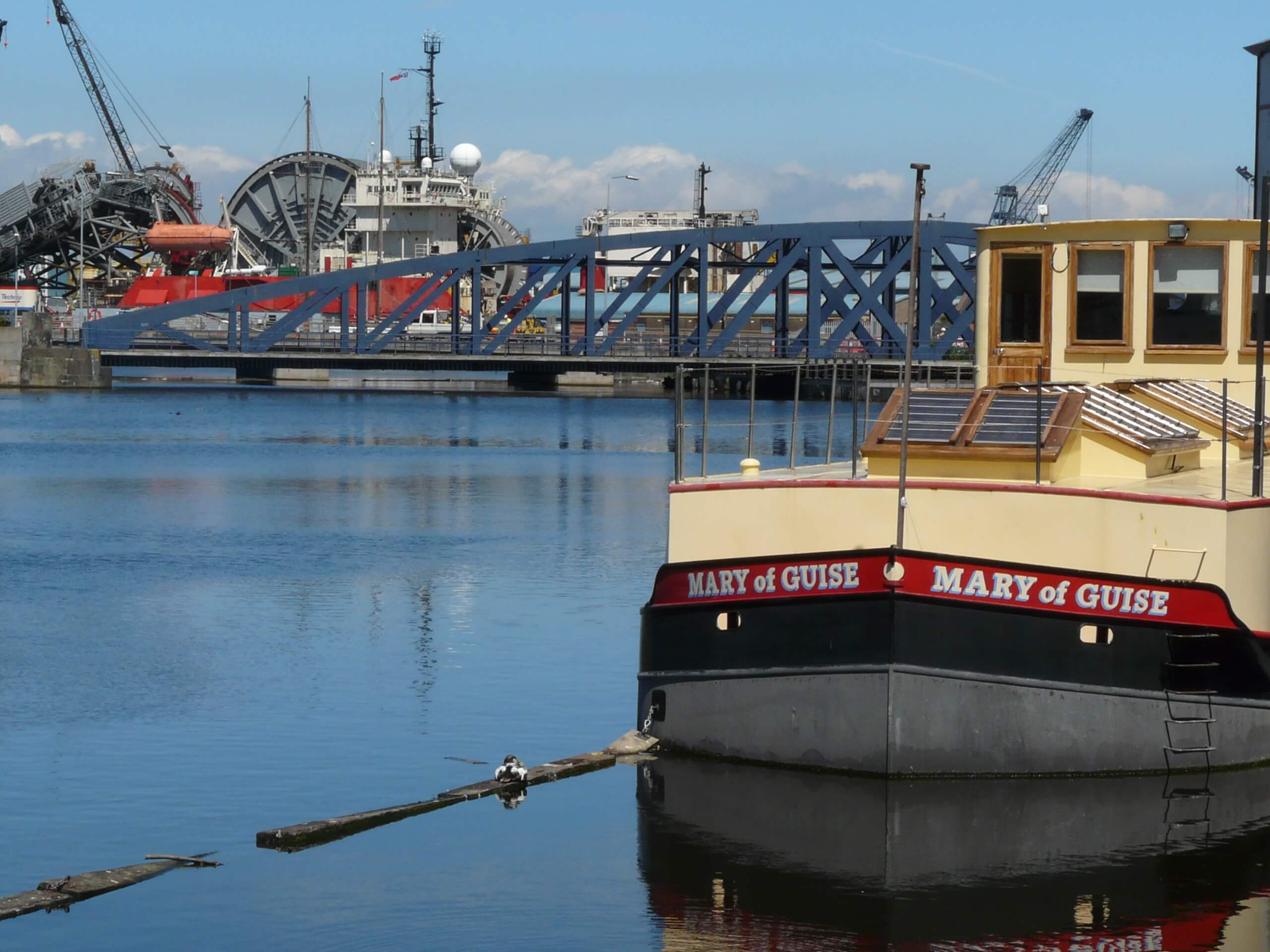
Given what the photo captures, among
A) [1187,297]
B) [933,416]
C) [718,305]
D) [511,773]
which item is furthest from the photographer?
[718,305]

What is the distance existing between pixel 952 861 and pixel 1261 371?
5912 mm

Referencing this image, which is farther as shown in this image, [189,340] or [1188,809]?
[189,340]

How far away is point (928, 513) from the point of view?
1694cm

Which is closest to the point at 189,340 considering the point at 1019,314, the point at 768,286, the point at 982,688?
the point at 768,286

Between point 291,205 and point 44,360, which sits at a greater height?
point 291,205

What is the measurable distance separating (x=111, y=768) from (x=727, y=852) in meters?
6.94

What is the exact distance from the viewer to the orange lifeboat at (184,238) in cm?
14525

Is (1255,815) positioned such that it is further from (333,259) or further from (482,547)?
(333,259)

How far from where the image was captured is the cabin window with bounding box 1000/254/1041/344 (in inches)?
793

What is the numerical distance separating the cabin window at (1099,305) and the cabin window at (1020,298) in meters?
0.41

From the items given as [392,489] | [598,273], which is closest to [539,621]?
[392,489]

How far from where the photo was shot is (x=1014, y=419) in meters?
18.0

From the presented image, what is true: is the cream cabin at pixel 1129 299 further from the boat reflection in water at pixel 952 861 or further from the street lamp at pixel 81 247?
the street lamp at pixel 81 247

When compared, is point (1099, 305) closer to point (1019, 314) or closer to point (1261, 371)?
point (1019, 314)
